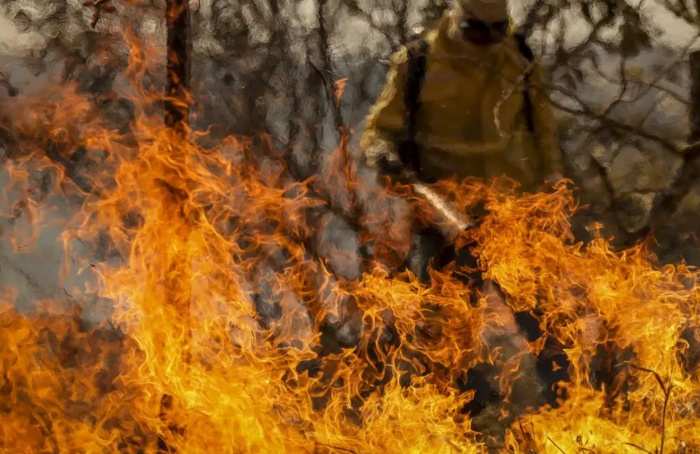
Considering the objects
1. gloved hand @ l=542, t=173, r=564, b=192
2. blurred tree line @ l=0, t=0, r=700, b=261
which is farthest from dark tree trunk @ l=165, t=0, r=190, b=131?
gloved hand @ l=542, t=173, r=564, b=192

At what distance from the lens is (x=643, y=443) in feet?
13.3

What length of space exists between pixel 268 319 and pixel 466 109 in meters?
2.33

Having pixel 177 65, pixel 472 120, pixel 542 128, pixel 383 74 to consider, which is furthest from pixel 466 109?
pixel 177 65

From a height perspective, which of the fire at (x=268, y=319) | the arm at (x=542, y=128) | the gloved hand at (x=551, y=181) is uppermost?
the arm at (x=542, y=128)

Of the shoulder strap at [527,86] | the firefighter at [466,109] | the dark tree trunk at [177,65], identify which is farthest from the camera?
the dark tree trunk at [177,65]

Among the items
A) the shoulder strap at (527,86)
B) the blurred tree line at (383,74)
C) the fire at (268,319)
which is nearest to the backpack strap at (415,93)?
the shoulder strap at (527,86)

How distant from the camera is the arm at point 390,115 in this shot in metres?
4.01

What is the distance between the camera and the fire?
170 inches

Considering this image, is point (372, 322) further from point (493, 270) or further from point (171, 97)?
point (171, 97)

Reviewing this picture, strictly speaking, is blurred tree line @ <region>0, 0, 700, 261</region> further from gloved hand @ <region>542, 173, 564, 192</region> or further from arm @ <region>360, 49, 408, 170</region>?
arm @ <region>360, 49, 408, 170</region>

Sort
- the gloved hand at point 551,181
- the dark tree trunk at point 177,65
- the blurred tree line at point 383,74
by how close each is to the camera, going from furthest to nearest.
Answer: the blurred tree line at point 383,74, the dark tree trunk at point 177,65, the gloved hand at point 551,181

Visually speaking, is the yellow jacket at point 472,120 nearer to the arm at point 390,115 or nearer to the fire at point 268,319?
the arm at point 390,115

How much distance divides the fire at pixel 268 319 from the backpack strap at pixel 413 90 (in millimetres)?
359

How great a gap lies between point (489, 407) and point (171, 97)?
314 centimetres
